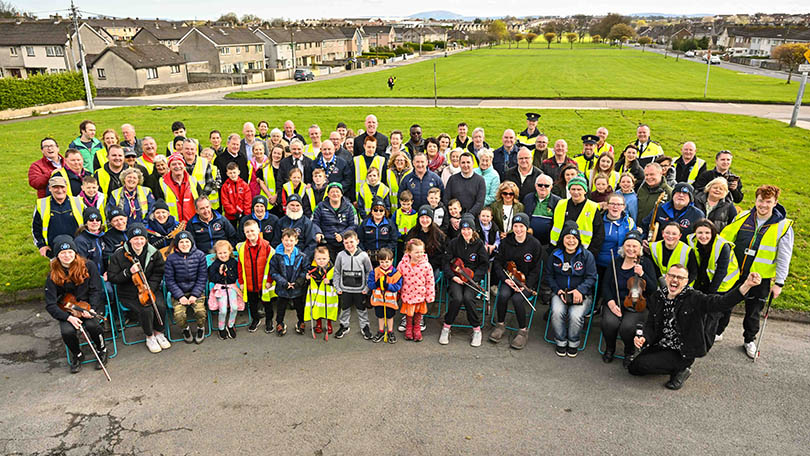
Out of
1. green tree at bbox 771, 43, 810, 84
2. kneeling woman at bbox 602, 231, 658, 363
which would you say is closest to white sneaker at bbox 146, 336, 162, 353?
kneeling woman at bbox 602, 231, 658, 363

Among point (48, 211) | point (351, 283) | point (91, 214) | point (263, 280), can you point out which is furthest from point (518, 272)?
point (48, 211)

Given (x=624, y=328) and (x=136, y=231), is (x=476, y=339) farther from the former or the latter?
(x=136, y=231)

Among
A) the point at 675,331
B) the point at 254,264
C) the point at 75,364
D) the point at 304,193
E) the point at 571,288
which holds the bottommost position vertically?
the point at 75,364

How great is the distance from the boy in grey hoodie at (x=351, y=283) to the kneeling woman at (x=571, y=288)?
281 centimetres

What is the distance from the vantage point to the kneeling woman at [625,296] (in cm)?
680

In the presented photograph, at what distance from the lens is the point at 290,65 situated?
82.3 m

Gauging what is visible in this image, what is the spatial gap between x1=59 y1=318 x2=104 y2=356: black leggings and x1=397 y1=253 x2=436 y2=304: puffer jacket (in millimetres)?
4274

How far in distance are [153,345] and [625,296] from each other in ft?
22.5

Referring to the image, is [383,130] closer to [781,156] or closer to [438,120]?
[438,120]

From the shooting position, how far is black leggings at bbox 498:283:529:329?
7.34m

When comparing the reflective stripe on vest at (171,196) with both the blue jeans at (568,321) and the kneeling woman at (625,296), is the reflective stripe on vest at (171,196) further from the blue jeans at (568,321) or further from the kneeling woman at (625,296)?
the kneeling woman at (625,296)

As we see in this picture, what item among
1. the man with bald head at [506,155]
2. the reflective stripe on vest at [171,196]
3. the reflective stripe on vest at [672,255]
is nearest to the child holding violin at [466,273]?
the reflective stripe on vest at [672,255]

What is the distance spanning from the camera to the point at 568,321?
7.07 metres

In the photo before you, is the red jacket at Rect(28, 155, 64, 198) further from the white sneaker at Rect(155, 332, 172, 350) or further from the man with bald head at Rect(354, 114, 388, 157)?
the man with bald head at Rect(354, 114, 388, 157)
